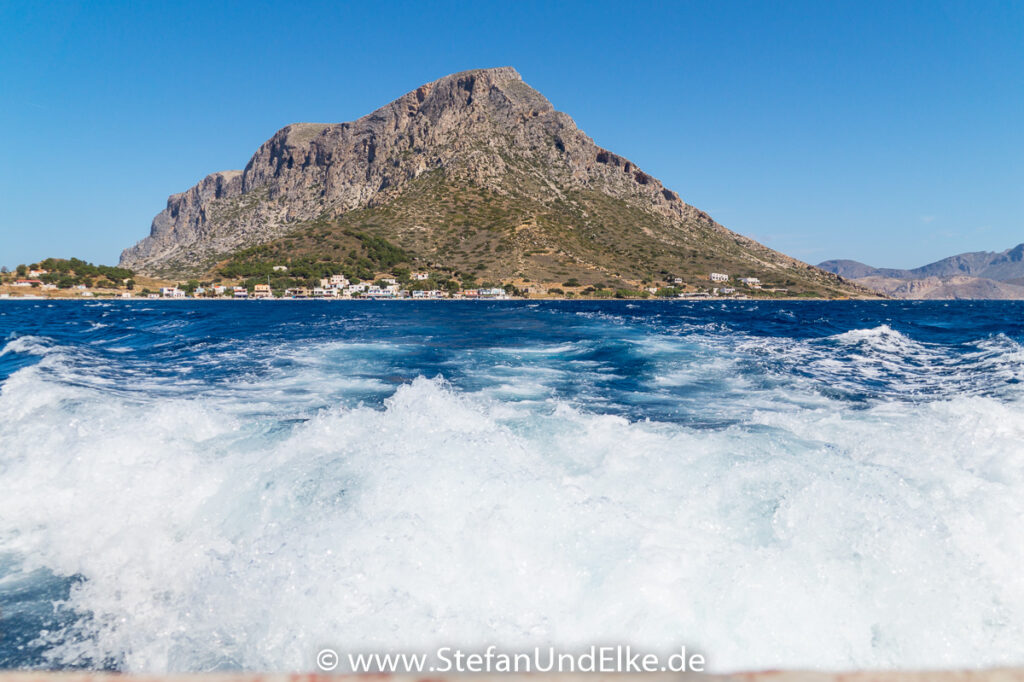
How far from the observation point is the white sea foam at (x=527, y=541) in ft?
13.4

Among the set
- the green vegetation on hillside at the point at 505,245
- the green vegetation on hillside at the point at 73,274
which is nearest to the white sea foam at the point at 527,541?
the green vegetation on hillside at the point at 505,245

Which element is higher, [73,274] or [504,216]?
[504,216]

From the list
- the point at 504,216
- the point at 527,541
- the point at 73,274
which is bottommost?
the point at 527,541

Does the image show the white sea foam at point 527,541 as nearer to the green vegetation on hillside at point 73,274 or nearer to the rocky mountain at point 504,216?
the rocky mountain at point 504,216

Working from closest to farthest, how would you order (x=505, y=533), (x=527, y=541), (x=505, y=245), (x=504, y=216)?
1. (x=527, y=541)
2. (x=505, y=533)
3. (x=505, y=245)
4. (x=504, y=216)

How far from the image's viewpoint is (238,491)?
623 centimetres

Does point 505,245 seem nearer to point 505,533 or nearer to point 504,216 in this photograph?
point 504,216

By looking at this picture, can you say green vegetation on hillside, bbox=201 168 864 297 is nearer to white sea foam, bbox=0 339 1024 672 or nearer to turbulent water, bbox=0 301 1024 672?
turbulent water, bbox=0 301 1024 672

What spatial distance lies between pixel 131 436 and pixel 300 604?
17.8ft

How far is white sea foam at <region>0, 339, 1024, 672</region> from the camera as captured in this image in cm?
408

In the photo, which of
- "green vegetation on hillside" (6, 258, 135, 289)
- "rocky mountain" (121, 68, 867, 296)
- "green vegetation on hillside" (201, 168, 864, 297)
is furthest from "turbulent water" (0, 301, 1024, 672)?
"green vegetation on hillside" (6, 258, 135, 289)

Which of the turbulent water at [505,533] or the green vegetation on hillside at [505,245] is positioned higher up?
the green vegetation on hillside at [505,245]

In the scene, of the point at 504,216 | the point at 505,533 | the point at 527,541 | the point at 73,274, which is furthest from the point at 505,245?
the point at 527,541

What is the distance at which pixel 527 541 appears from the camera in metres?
4.95
